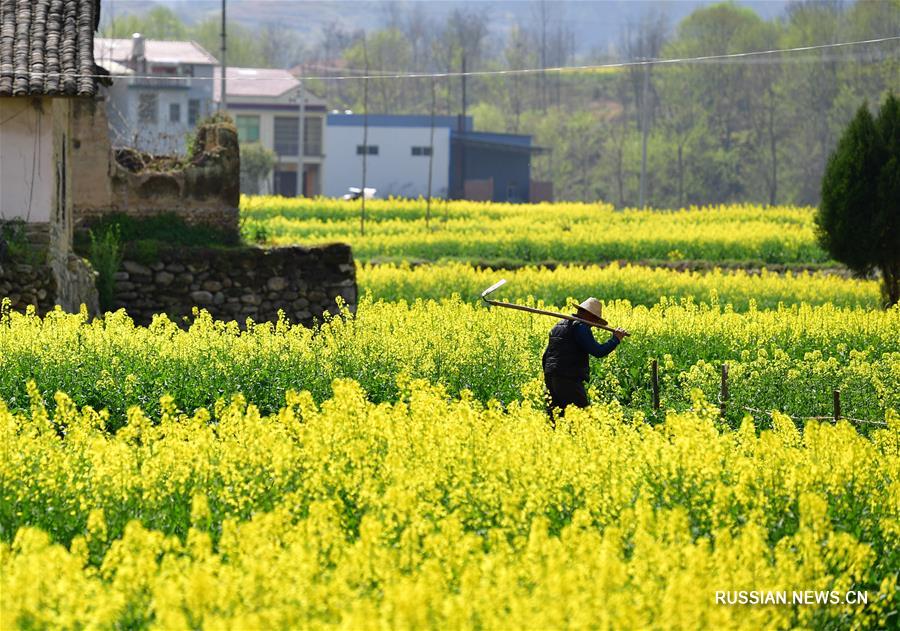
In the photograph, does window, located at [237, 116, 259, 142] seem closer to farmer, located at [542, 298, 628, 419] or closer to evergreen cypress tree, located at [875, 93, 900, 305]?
evergreen cypress tree, located at [875, 93, 900, 305]

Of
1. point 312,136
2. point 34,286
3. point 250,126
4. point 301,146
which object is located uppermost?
point 250,126

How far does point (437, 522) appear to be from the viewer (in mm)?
9586

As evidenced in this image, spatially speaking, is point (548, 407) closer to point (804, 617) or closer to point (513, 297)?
point (804, 617)

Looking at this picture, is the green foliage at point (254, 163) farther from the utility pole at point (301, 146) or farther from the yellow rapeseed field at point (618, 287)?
the yellow rapeseed field at point (618, 287)

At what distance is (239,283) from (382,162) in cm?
6208

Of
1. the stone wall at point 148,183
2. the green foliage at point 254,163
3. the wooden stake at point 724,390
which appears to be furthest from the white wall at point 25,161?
the green foliage at point 254,163

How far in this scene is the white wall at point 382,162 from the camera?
86188 millimetres

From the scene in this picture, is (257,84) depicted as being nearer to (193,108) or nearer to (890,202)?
(193,108)

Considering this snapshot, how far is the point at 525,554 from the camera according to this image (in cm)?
869

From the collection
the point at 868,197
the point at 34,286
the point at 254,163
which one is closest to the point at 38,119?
the point at 34,286

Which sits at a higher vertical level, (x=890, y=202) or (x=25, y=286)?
(x=890, y=202)

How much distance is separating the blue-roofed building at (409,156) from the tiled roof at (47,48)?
63.0 m

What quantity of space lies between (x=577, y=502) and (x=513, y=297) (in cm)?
2022

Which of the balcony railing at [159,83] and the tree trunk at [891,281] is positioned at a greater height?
the balcony railing at [159,83]
